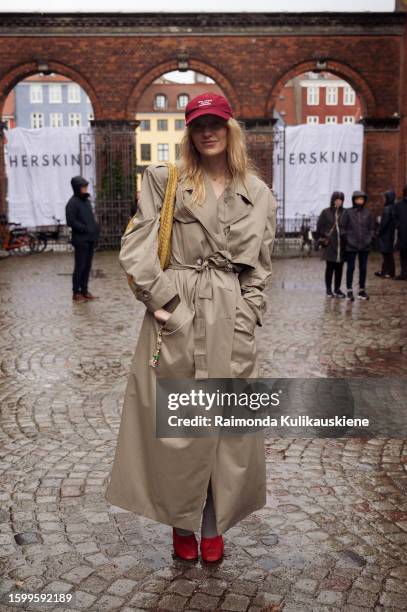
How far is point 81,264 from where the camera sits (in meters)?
10.9

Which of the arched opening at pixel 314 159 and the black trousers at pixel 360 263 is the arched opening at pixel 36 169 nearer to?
the arched opening at pixel 314 159

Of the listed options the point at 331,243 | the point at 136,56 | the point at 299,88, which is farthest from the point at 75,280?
the point at 299,88

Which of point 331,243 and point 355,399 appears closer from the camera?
point 355,399

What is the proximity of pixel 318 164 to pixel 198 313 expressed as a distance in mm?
18635

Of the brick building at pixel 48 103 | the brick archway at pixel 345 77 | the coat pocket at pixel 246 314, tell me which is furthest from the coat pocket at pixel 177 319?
the brick building at pixel 48 103

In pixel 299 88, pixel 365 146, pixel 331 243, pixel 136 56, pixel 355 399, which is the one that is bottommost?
pixel 355 399

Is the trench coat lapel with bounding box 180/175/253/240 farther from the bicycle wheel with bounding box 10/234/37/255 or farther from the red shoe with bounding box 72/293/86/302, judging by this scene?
the bicycle wheel with bounding box 10/234/37/255

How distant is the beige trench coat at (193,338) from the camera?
2895mm

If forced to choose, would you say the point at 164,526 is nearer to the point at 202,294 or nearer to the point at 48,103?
the point at 202,294

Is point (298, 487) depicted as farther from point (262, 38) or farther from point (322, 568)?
point (262, 38)

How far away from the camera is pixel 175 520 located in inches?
117

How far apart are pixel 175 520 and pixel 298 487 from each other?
1184mm

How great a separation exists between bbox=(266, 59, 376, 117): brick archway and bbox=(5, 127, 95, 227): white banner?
5.69 meters

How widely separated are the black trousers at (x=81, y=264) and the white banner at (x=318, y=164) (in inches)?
423
